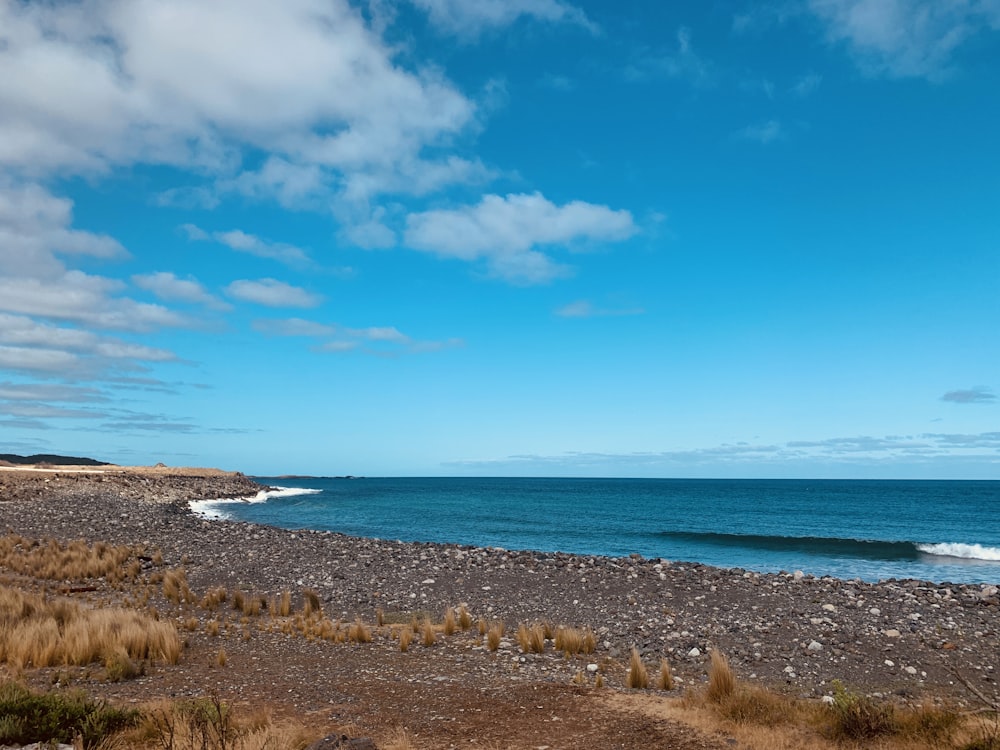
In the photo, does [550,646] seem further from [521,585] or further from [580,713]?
[521,585]

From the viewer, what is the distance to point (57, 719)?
7840mm

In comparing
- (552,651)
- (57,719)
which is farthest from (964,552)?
(57,719)

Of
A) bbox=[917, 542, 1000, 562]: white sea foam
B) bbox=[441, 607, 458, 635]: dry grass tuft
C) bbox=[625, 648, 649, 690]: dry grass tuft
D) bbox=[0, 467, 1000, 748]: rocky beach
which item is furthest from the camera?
bbox=[917, 542, 1000, 562]: white sea foam

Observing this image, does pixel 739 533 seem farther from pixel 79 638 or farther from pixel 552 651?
pixel 79 638

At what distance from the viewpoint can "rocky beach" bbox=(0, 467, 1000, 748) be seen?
9672 millimetres

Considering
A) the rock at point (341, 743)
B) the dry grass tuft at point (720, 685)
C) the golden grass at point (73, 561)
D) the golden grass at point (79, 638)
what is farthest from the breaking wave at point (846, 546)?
the rock at point (341, 743)

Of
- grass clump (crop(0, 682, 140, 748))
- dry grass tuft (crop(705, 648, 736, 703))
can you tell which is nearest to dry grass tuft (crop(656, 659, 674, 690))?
dry grass tuft (crop(705, 648, 736, 703))

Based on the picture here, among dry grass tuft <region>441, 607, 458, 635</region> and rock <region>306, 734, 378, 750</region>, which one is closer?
rock <region>306, 734, 378, 750</region>

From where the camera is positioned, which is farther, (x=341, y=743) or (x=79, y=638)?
(x=79, y=638)

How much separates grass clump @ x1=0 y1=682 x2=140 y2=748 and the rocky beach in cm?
193

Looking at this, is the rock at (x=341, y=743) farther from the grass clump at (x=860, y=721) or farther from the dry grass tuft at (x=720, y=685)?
the grass clump at (x=860, y=721)

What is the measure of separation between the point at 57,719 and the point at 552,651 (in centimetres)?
890

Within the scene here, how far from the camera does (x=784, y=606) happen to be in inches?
695

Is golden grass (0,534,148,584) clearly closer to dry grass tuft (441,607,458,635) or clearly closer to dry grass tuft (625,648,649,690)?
dry grass tuft (441,607,458,635)
